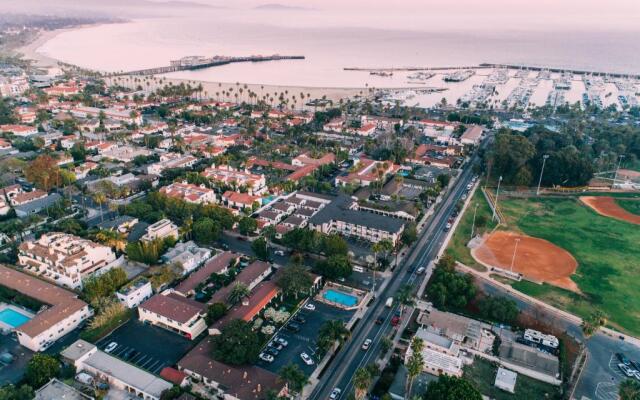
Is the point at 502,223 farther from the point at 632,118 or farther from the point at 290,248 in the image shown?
the point at 632,118

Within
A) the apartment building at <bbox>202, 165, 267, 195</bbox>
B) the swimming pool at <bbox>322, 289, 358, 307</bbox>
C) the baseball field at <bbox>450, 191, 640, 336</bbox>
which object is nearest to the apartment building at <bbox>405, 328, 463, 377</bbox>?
the swimming pool at <bbox>322, 289, 358, 307</bbox>

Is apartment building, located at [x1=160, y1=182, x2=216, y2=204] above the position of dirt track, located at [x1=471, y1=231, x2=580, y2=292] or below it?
above

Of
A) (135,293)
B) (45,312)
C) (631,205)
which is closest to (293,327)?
(135,293)

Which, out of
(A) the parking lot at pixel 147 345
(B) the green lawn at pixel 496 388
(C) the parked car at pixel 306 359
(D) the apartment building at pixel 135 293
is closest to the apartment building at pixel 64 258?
(D) the apartment building at pixel 135 293

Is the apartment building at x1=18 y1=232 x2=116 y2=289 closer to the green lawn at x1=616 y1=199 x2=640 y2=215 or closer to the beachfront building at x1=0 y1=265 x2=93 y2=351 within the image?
the beachfront building at x1=0 y1=265 x2=93 y2=351

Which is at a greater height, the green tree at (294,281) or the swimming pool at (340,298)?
the green tree at (294,281)

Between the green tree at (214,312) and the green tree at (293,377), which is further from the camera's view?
the green tree at (214,312)

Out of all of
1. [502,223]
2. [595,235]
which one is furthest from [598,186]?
[502,223]

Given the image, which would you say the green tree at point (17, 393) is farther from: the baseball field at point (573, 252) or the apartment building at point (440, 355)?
the baseball field at point (573, 252)
